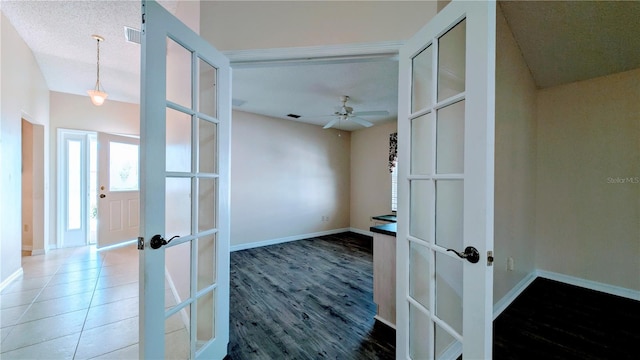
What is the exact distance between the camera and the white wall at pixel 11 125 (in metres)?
2.75

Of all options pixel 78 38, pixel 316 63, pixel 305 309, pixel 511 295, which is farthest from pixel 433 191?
pixel 78 38

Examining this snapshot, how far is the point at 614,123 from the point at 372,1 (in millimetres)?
3131

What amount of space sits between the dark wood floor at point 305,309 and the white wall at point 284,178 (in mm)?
847

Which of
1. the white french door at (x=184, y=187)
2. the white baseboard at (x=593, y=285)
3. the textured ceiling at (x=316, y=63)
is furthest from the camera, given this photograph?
the white baseboard at (x=593, y=285)

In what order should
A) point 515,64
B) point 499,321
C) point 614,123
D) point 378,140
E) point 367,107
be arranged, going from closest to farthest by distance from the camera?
point 499,321 < point 515,64 < point 614,123 < point 367,107 < point 378,140

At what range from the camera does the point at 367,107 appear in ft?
14.1

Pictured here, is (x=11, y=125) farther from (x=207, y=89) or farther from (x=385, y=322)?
(x=385, y=322)

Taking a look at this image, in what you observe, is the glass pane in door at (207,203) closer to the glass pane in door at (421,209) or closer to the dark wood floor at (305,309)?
the dark wood floor at (305,309)

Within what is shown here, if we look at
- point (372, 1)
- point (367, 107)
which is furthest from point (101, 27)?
point (367, 107)

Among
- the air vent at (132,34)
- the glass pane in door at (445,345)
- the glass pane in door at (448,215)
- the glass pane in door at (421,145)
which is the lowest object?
the glass pane in door at (445,345)

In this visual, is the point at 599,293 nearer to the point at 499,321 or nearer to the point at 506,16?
the point at 499,321

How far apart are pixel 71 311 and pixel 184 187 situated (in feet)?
6.13

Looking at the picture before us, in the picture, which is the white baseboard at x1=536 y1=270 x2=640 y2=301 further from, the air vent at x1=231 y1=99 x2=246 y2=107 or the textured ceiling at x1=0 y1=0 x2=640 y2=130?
the air vent at x1=231 y1=99 x2=246 y2=107

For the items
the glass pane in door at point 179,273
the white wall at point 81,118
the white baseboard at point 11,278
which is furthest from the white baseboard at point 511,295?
the white wall at point 81,118
